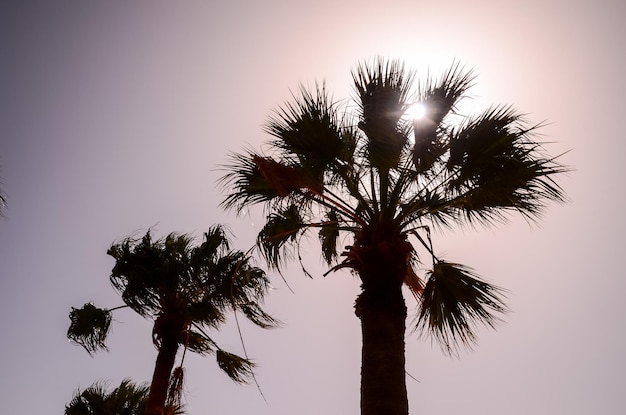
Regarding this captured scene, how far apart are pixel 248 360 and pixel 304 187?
5.53 metres

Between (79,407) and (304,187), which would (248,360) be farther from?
(79,407)

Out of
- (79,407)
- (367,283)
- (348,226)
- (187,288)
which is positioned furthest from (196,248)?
(79,407)

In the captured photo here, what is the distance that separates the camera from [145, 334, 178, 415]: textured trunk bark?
9.98m

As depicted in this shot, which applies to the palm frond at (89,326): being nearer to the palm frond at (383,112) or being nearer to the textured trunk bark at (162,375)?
the textured trunk bark at (162,375)

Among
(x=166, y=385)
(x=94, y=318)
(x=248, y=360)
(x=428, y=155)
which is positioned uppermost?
(x=428, y=155)

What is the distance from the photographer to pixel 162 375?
33.9 feet

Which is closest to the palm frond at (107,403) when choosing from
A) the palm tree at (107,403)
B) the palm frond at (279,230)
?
the palm tree at (107,403)

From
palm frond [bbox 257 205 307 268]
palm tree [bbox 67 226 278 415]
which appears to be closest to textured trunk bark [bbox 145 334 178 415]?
palm tree [bbox 67 226 278 415]

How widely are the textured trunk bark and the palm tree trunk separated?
241 inches

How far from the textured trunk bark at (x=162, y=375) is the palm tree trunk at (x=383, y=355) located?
20.1 ft

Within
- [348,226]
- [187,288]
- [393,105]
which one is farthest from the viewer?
[187,288]

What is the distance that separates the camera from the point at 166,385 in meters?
10.2

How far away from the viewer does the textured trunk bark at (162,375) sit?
998 cm

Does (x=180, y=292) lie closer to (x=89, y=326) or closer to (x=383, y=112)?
(x=89, y=326)
